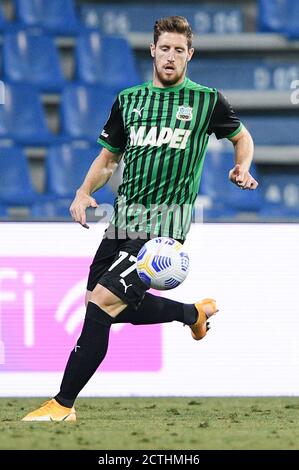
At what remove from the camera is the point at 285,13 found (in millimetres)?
11281

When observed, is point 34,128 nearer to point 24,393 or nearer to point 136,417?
point 24,393

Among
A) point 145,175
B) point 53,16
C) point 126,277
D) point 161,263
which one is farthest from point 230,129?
point 53,16

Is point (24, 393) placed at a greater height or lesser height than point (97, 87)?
lesser

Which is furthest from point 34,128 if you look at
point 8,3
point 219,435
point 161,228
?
point 219,435

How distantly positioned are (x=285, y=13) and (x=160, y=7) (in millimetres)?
1149

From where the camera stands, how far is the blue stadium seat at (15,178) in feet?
31.2

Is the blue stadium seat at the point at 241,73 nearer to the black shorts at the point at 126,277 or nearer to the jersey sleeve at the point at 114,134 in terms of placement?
the jersey sleeve at the point at 114,134

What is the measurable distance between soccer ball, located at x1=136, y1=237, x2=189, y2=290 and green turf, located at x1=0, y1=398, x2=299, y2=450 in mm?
638

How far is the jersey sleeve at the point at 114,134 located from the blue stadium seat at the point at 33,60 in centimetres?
472

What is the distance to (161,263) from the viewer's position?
5449 millimetres

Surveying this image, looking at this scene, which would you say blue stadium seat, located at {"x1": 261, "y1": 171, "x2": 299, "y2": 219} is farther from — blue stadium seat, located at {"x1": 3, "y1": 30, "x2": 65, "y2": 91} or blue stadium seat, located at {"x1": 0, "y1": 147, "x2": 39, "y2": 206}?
blue stadium seat, located at {"x1": 0, "y1": 147, "x2": 39, "y2": 206}

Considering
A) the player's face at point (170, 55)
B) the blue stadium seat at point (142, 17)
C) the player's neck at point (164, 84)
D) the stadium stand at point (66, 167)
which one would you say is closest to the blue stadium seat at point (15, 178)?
the stadium stand at point (66, 167)

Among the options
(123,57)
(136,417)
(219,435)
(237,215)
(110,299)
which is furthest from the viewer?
(123,57)

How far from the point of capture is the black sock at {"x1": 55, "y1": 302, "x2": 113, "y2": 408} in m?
5.45
